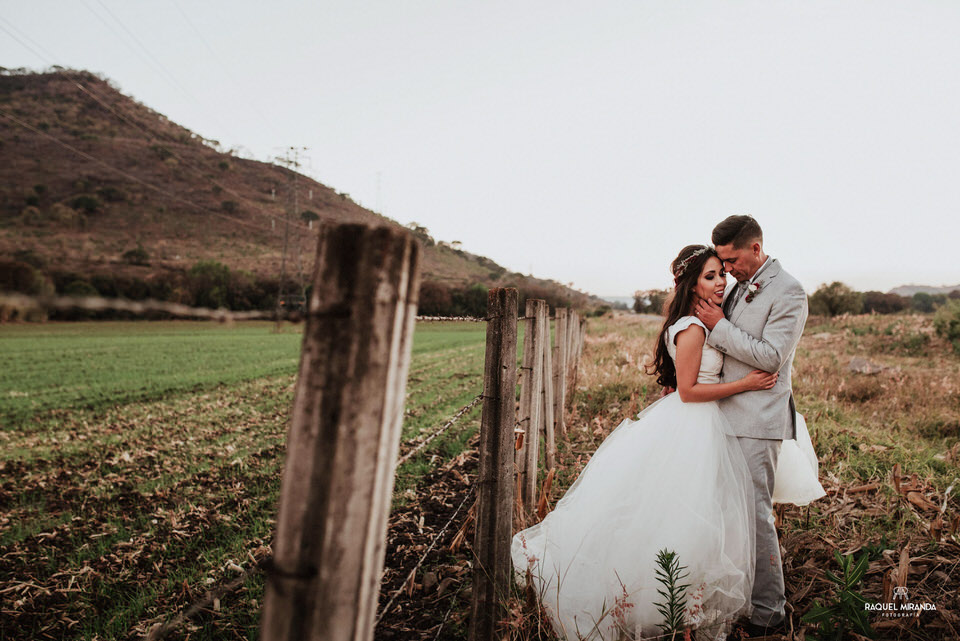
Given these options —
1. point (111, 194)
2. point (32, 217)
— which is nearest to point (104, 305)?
point (32, 217)

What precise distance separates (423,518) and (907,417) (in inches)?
306

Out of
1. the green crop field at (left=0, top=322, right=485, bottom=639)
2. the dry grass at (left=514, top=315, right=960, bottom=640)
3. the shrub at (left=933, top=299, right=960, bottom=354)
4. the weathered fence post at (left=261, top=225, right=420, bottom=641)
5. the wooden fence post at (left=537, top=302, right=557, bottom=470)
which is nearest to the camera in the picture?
the weathered fence post at (left=261, top=225, right=420, bottom=641)

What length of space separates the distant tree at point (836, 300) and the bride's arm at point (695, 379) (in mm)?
40896

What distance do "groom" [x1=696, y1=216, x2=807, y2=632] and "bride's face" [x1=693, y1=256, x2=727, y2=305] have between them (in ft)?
0.23

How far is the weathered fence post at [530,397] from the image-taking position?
13.9ft

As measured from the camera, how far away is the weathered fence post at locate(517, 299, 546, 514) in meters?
4.24

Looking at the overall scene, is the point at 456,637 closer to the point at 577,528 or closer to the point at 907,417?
the point at 577,528

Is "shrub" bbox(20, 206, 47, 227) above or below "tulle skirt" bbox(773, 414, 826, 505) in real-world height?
above

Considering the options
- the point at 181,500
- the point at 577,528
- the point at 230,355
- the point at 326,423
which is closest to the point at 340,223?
the point at 326,423

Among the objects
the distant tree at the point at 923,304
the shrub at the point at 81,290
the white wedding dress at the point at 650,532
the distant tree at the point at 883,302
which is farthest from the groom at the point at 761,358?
the distant tree at the point at 883,302

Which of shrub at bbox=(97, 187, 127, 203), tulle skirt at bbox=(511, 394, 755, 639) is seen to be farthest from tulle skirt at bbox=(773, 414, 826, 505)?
shrub at bbox=(97, 187, 127, 203)

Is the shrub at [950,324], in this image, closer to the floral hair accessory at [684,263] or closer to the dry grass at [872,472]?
the dry grass at [872,472]

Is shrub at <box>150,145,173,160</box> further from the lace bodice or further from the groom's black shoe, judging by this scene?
the groom's black shoe

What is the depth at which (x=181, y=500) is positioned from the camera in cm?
589
